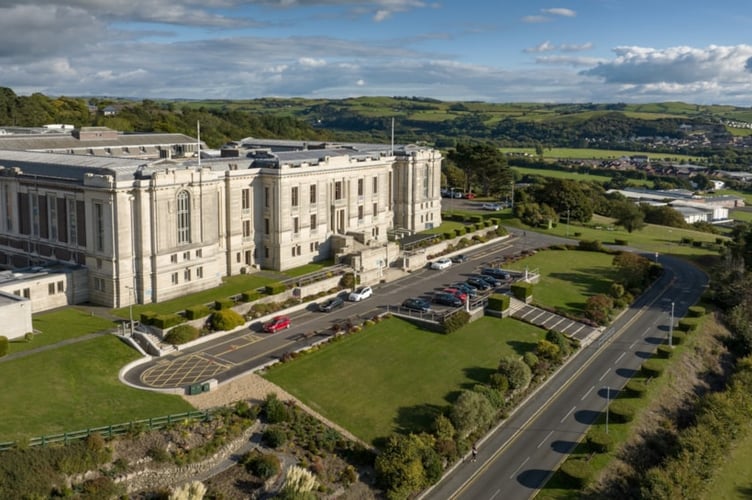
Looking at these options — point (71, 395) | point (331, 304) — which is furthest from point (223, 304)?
point (71, 395)

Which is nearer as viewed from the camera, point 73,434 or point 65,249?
point 73,434

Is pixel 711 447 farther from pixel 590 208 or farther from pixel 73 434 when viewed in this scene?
pixel 590 208

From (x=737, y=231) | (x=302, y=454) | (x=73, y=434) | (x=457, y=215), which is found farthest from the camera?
(x=457, y=215)

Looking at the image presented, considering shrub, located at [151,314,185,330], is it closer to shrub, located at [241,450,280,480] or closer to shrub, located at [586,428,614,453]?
shrub, located at [241,450,280,480]

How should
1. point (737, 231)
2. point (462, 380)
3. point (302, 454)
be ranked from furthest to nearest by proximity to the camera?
point (737, 231), point (462, 380), point (302, 454)

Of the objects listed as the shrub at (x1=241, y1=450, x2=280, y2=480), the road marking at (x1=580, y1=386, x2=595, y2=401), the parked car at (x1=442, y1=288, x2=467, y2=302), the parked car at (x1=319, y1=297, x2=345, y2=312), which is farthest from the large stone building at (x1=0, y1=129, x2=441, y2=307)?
the road marking at (x1=580, y1=386, x2=595, y2=401)

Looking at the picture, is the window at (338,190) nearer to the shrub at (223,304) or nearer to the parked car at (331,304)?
the parked car at (331,304)

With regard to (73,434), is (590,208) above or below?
above

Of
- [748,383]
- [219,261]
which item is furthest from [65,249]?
[748,383]
